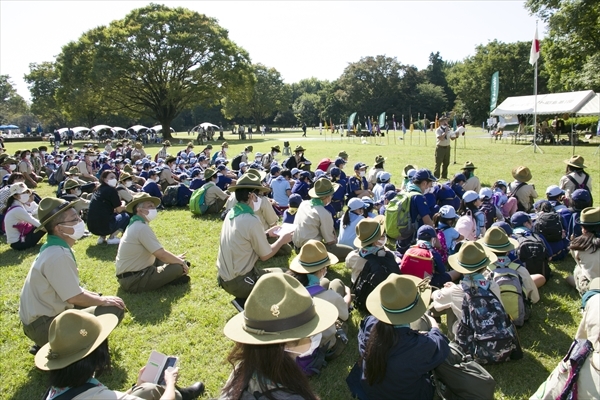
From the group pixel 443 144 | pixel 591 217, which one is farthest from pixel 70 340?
pixel 443 144

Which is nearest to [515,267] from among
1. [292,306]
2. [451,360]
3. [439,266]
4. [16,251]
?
[439,266]

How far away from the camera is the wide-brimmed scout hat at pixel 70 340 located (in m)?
2.44

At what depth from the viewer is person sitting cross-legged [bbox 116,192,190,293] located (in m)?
5.68

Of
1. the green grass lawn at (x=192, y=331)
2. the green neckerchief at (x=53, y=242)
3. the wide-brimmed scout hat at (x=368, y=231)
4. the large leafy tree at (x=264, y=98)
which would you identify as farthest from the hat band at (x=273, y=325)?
the large leafy tree at (x=264, y=98)

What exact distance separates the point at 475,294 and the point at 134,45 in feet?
147

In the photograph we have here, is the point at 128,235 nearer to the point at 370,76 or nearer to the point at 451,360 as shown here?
the point at 451,360

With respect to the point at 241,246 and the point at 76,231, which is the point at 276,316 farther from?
the point at 76,231

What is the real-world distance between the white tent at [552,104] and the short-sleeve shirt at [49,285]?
2726 cm

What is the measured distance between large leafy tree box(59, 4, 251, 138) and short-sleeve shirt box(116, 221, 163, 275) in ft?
129

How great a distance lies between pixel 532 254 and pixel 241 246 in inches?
161

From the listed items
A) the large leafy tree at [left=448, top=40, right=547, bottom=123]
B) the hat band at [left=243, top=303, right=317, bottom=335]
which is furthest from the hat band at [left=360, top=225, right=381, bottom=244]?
the large leafy tree at [left=448, top=40, right=547, bottom=123]

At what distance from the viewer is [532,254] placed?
570 cm

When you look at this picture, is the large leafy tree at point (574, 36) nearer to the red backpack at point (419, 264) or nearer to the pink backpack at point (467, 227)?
the pink backpack at point (467, 227)

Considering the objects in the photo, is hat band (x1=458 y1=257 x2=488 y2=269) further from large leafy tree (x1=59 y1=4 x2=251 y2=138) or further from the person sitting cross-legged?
large leafy tree (x1=59 y1=4 x2=251 y2=138)
